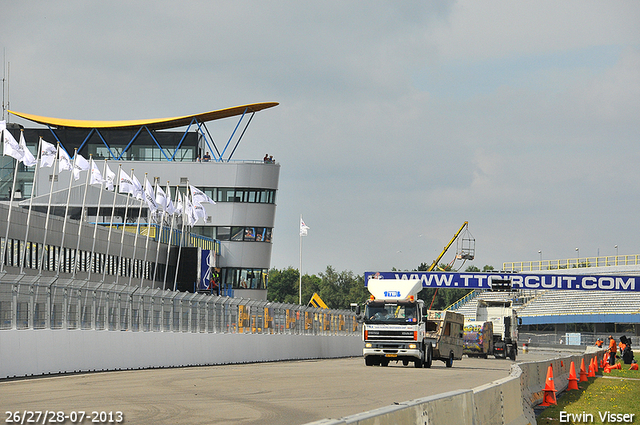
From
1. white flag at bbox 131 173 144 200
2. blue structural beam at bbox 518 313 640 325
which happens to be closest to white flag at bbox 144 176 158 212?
white flag at bbox 131 173 144 200

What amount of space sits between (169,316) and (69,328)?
21.8ft

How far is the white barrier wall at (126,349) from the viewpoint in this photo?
20.8 metres

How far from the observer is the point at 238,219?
285 feet

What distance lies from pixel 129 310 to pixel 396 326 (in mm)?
9716

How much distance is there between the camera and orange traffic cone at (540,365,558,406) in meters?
18.1

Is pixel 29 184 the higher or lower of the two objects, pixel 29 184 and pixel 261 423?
the higher

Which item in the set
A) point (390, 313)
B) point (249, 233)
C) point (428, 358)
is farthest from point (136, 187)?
point (249, 233)

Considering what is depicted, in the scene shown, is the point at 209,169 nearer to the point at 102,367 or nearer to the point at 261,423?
the point at 102,367

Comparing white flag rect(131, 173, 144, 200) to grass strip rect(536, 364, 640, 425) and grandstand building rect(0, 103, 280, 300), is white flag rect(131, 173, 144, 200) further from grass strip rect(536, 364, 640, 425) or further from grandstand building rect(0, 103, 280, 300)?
grass strip rect(536, 364, 640, 425)

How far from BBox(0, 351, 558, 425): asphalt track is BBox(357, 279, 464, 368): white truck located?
694cm

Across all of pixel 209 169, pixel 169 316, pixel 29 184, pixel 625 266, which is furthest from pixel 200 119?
pixel 169 316

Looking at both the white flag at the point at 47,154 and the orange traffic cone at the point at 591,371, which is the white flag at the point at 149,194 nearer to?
the white flag at the point at 47,154

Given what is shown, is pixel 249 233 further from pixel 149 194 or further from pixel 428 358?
pixel 428 358

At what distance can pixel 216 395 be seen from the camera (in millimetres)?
16406
